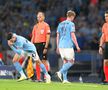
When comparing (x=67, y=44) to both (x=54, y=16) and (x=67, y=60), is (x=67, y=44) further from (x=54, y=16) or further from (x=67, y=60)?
(x=54, y=16)

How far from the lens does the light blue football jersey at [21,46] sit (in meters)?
20.6

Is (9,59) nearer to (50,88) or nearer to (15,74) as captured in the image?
(15,74)

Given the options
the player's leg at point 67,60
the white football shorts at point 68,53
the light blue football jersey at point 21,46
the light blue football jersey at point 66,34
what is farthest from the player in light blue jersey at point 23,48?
the light blue football jersey at point 66,34

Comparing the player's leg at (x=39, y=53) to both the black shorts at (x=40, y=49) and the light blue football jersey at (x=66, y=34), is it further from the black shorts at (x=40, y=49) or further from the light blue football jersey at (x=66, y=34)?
the light blue football jersey at (x=66, y=34)

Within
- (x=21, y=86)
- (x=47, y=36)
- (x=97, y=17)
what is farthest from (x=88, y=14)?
(x=21, y=86)

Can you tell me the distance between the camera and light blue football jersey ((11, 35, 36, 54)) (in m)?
20.6

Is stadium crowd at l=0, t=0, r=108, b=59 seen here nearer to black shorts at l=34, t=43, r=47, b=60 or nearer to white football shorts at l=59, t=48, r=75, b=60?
black shorts at l=34, t=43, r=47, b=60

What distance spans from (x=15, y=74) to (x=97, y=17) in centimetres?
675

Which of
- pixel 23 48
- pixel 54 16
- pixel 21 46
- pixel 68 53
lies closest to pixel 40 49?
pixel 23 48

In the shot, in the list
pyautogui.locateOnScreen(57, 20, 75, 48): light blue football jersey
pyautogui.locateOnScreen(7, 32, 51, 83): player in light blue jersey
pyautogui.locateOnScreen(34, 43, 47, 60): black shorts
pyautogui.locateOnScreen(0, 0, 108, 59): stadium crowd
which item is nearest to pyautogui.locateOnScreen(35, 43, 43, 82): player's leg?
pyautogui.locateOnScreen(34, 43, 47, 60): black shorts

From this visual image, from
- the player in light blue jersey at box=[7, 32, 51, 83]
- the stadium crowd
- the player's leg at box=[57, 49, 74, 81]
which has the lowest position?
the player's leg at box=[57, 49, 74, 81]

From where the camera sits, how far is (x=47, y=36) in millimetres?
21422

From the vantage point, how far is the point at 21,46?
67.7 feet

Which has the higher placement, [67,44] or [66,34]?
[66,34]
